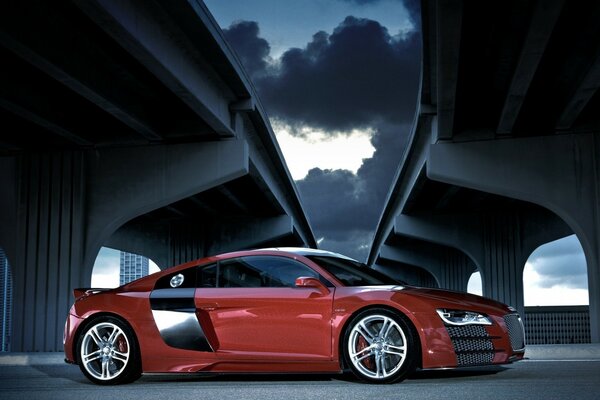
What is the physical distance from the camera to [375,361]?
7918 mm

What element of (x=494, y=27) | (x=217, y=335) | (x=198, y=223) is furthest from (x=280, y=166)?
(x=217, y=335)

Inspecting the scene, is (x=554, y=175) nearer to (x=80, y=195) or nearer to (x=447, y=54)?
(x=447, y=54)

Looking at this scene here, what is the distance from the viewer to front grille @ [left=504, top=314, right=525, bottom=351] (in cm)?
836

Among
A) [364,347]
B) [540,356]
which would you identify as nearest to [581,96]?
[540,356]

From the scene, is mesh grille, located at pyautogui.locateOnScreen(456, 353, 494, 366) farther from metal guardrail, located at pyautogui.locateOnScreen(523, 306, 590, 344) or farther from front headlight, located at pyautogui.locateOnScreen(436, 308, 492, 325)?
metal guardrail, located at pyautogui.locateOnScreen(523, 306, 590, 344)

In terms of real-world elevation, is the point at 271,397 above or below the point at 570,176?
below

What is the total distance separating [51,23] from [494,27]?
7.20 meters

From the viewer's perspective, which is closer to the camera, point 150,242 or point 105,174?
point 105,174

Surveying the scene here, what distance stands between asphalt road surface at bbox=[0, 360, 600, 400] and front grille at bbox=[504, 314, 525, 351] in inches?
11.9

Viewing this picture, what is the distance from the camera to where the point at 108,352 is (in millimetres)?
8758

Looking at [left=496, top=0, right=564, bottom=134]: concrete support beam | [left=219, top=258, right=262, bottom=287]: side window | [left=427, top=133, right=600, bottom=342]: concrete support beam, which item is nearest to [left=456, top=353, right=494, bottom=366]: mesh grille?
[left=219, top=258, right=262, bottom=287]: side window

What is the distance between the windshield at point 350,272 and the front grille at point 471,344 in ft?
3.42

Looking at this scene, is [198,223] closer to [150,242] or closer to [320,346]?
[150,242]

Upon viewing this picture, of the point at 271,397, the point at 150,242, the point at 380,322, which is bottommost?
the point at 271,397
